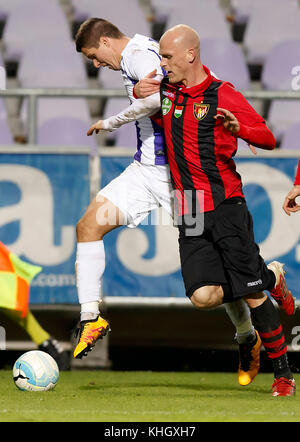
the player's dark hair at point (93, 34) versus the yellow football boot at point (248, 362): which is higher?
the player's dark hair at point (93, 34)

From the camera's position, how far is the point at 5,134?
27.4 ft

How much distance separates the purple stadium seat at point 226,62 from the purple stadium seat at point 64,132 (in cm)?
149

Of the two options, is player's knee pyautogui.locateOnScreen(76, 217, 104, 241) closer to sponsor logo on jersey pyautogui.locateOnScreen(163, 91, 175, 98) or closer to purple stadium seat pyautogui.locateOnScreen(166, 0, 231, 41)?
sponsor logo on jersey pyautogui.locateOnScreen(163, 91, 175, 98)

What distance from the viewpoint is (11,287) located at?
6.66m

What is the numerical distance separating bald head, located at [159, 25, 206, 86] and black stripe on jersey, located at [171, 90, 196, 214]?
12 centimetres

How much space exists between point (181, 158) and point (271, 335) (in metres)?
1.07

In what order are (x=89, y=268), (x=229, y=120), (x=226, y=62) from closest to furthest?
(x=229, y=120)
(x=89, y=268)
(x=226, y=62)

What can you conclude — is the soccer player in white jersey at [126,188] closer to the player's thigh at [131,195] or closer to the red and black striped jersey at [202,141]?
the player's thigh at [131,195]

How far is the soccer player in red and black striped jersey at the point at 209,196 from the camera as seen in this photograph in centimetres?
478

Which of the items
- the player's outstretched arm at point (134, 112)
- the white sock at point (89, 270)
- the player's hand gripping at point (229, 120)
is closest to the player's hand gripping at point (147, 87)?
the player's outstretched arm at point (134, 112)

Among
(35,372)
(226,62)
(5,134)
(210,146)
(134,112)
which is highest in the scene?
(134,112)

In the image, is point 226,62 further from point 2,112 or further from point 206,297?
point 206,297

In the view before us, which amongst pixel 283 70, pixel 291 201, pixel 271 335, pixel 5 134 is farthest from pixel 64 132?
pixel 271 335
